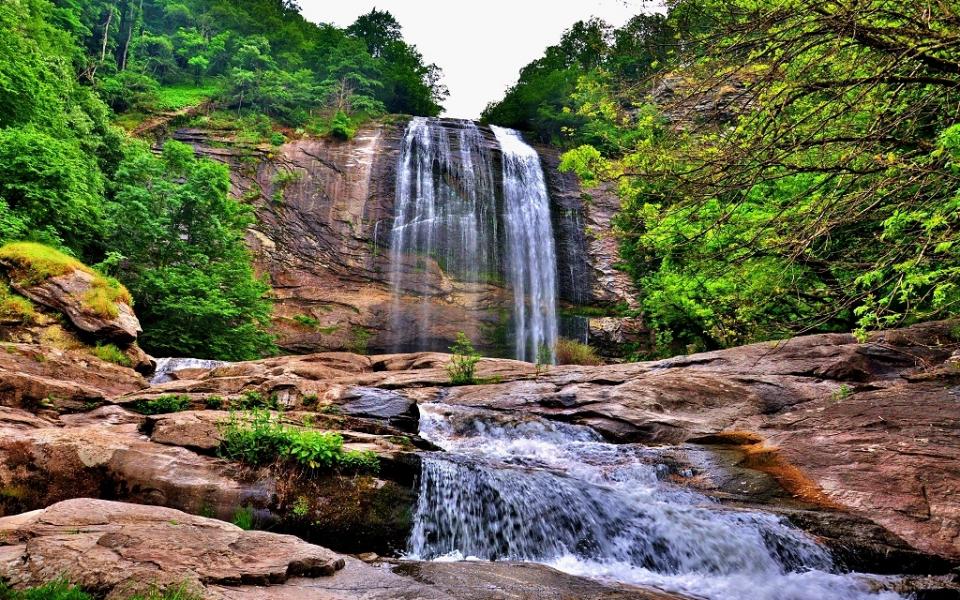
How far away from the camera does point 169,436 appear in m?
6.01

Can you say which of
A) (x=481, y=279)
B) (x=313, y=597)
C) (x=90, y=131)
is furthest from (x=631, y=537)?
(x=90, y=131)

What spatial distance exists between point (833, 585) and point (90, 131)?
2118 centimetres

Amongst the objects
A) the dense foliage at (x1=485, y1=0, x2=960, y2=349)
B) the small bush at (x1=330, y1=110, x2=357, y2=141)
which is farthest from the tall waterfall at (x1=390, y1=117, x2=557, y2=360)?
the dense foliage at (x1=485, y1=0, x2=960, y2=349)

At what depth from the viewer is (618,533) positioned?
5.55m

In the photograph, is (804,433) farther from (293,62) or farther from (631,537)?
(293,62)

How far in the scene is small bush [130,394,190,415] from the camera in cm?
732

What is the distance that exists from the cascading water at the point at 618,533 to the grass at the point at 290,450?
88 cm

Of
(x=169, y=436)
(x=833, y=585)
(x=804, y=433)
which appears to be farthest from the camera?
(x=804, y=433)

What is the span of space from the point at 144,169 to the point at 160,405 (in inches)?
438

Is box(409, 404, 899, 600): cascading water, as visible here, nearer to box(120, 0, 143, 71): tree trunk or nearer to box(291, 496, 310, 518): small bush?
box(291, 496, 310, 518): small bush

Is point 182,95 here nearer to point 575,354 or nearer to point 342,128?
point 342,128

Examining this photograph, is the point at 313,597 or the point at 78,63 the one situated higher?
the point at 78,63

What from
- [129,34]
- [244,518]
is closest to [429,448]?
[244,518]

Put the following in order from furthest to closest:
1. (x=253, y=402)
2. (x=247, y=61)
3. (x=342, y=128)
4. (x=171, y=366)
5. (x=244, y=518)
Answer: (x=247, y=61), (x=342, y=128), (x=171, y=366), (x=253, y=402), (x=244, y=518)
